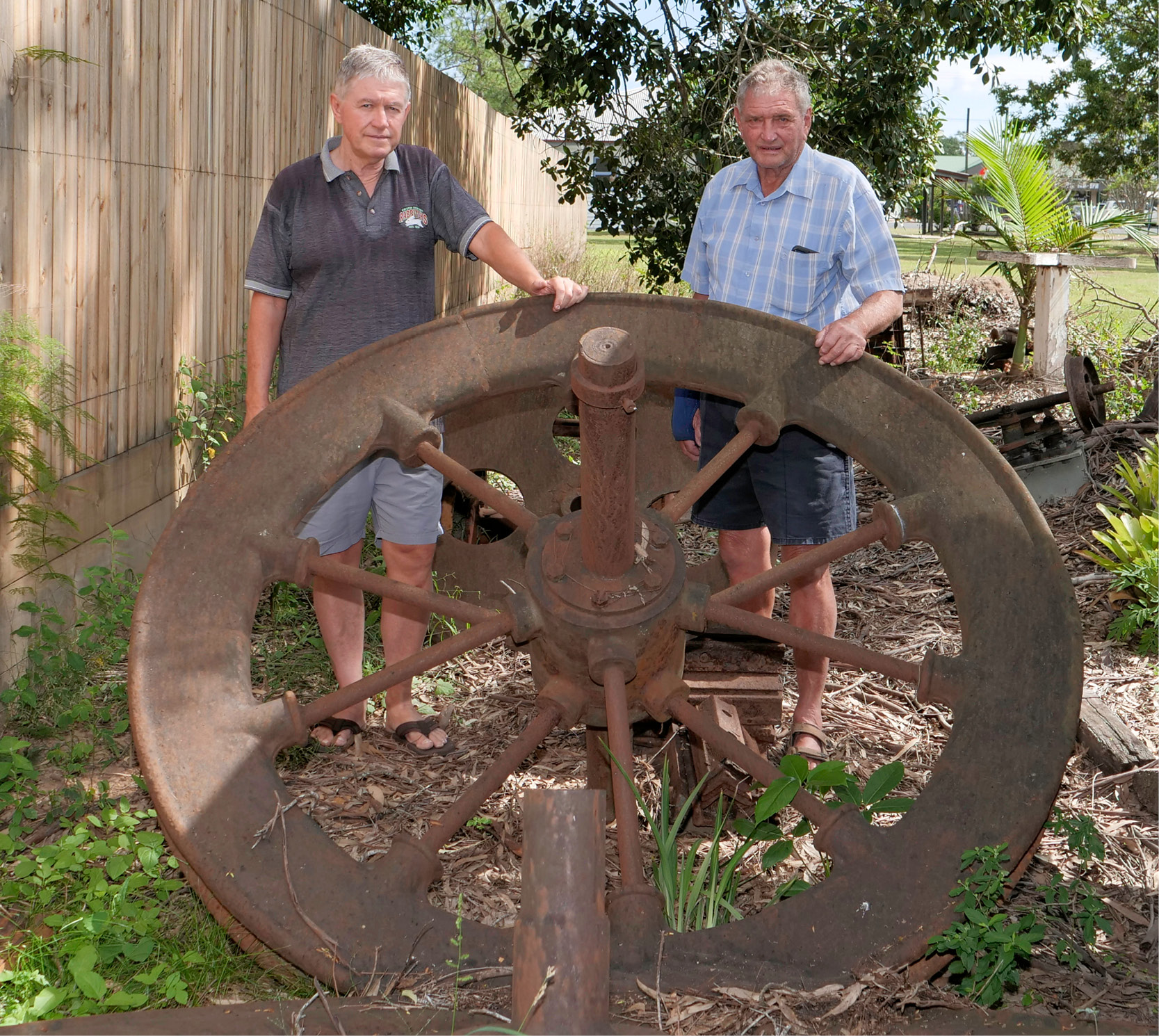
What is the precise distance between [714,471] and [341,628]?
1348 mm

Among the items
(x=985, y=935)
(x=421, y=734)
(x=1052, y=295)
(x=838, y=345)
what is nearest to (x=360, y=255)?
(x=838, y=345)

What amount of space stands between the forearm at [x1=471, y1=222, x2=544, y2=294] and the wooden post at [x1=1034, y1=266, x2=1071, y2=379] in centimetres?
682

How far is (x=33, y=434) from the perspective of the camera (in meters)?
3.51

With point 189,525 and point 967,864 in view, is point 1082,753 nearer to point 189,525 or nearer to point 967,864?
point 967,864

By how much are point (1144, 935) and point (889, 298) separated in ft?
5.43

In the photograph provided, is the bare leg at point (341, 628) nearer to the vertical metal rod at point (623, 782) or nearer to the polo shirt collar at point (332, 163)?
the polo shirt collar at point (332, 163)

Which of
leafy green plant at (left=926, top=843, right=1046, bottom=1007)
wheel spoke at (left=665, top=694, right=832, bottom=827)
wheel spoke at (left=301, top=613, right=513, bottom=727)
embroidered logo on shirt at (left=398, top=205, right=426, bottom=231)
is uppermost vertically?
embroidered logo on shirt at (left=398, top=205, right=426, bottom=231)

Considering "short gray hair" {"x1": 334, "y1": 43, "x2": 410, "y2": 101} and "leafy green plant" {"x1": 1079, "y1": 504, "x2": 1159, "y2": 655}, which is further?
"leafy green plant" {"x1": 1079, "y1": 504, "x2": 1159, "y2": 655}

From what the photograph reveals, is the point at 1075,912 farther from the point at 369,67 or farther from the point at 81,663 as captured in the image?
the point at 81,663

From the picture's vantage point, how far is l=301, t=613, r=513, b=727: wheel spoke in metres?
2.49

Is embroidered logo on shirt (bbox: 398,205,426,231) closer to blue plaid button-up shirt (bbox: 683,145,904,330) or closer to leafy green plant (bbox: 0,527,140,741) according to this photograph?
blue plaid button-up shirt (bbox: 683,145,904,330)

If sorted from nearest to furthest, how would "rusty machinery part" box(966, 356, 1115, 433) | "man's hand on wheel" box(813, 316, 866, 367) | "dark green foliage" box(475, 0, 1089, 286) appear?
"man's hand on wheel" box(813, 316, 866, 367) < "rusty machinery part" box(966, 356, 1115, 433) < "dark green foliage" box(475, 0, 1089, 286)

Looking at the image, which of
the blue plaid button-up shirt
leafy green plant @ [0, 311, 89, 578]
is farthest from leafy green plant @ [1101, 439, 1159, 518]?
leafy green plant @ [0, 311, 89, 578]

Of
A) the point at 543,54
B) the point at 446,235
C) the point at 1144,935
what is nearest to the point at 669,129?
the point at 543,54
